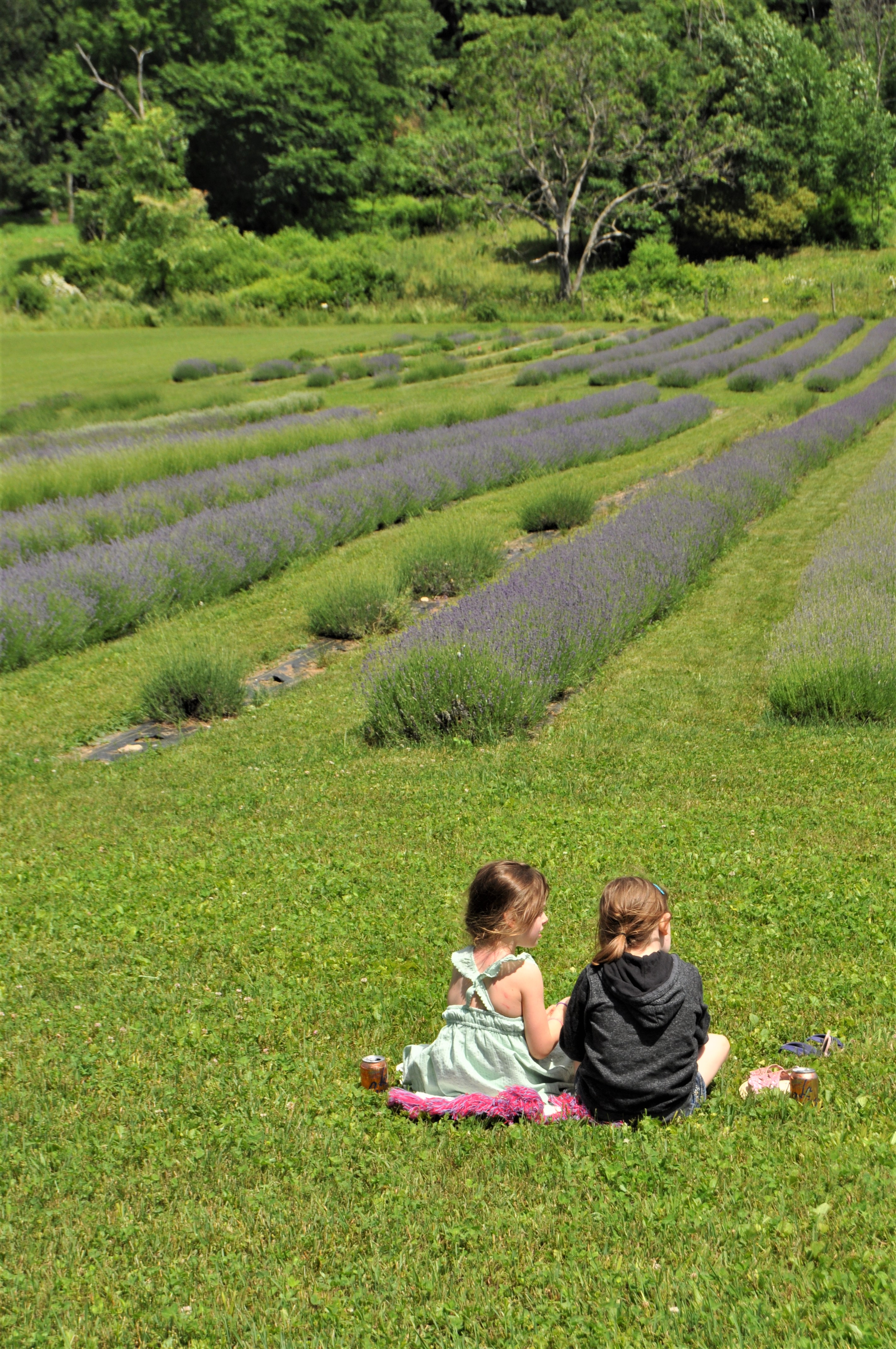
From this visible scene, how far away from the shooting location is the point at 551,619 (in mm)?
8930

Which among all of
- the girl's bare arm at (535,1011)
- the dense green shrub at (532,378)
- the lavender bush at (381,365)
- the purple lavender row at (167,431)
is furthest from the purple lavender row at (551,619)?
→ the lavender bush at (381,365)

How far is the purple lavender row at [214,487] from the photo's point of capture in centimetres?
1322

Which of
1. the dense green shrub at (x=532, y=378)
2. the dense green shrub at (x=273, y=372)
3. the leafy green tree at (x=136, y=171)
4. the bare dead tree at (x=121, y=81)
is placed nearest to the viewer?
the dense green shrub at (x=532, y=378)

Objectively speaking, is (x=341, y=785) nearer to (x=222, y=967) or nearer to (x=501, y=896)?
(x=222, y=967)

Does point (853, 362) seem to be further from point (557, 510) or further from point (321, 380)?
point (557, 510)

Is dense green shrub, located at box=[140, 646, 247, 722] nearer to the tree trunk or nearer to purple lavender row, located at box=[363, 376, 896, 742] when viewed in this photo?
purple lavender row, located at box=[363, 376, 896, 742]

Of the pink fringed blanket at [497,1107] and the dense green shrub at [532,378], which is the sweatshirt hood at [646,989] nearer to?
the pink fringed blanket at [497,1107]

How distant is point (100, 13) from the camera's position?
62.9 m

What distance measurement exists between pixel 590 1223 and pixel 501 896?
969mm

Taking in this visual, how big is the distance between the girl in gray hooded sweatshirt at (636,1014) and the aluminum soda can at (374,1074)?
2.16 ft

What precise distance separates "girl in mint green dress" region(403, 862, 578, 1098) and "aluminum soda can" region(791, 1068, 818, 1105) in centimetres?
69

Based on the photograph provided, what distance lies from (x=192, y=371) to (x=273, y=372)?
7.55 feet

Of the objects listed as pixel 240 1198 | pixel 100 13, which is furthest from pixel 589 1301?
pixel 100 13

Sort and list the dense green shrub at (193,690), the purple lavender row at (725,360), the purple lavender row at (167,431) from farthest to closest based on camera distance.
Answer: the purple lavender row at (725,360) → the purple lavender row at (167,431) → the dense green shrub at (193,690)
